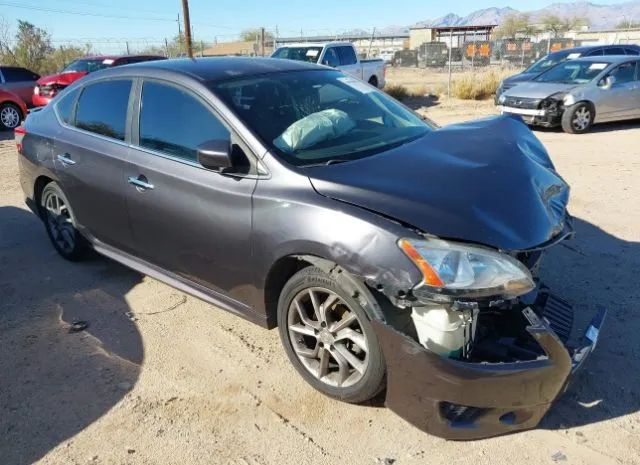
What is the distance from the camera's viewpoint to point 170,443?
2791mm

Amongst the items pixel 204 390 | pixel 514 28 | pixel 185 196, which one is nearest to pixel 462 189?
pixel 185 196

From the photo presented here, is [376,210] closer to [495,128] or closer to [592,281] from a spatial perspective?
[495,128]

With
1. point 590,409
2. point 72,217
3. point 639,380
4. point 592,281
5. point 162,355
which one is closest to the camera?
point 590,409

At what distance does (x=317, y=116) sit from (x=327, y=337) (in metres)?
1.38

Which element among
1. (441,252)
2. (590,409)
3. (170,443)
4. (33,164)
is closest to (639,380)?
(590,409)

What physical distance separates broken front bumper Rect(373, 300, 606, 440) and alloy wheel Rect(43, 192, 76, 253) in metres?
3.31

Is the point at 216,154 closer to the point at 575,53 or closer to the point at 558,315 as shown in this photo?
the point at 558,315

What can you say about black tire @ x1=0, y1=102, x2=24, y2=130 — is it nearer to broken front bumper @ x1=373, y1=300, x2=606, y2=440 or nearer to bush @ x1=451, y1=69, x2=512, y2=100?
bush @ x1=451, y1=69, x2=512, y2=100

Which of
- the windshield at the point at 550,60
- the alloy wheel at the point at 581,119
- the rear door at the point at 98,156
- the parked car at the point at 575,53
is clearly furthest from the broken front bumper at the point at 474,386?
the windshield at the point at 550,60

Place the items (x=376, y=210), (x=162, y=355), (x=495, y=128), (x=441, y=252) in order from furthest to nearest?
(x=495, y=128)
(x=162, y=355)
(x=376, y=210)
(x=441, y=252)

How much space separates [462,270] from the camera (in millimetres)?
2461

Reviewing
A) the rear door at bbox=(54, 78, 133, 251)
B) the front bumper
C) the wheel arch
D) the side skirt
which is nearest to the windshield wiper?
the wheel arch

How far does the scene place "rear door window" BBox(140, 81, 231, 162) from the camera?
338 centimetres

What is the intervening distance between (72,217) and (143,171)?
132 centimetres
